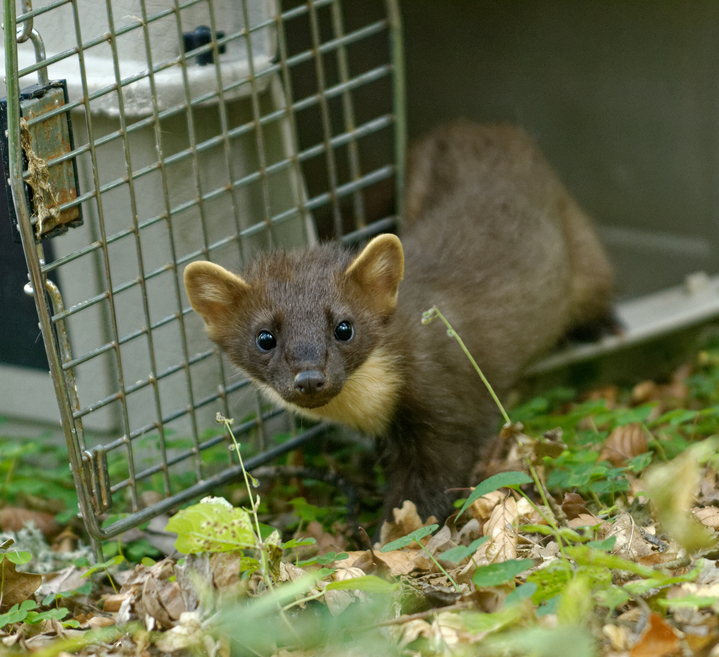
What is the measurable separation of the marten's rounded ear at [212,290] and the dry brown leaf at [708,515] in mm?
1907

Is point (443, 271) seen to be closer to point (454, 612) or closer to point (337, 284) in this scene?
point (337, 284)

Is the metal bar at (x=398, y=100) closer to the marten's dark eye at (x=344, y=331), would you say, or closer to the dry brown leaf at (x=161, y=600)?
the marten's dark eye at (x=344, y=331)

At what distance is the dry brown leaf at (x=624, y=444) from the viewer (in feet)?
15.6

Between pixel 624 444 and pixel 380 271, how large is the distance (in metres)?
1.36

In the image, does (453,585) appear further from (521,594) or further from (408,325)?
(408,325)

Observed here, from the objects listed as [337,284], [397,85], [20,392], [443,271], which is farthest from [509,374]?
[20,392]

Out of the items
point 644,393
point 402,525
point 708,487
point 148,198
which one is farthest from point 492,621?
point 644,393

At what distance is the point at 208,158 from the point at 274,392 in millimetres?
1130

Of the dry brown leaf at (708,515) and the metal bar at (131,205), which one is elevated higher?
the metal bar at (131,205)

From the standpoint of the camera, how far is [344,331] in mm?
4352

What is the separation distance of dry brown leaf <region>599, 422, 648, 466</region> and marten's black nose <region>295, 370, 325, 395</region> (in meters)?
1.42

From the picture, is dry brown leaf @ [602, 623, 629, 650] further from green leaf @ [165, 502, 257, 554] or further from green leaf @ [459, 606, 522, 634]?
green leaf @ [165, 502, 257, 554]

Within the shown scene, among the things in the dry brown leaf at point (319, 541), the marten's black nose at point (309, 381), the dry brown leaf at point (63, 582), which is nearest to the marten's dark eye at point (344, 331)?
the marten's black nose at point (309, 381)

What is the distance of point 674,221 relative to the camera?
23.6ft
